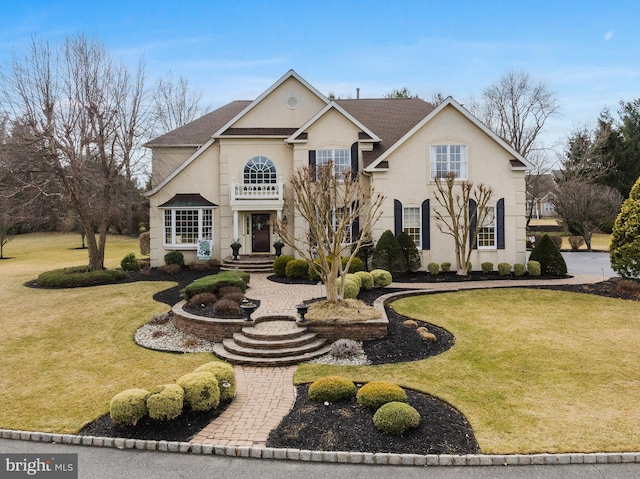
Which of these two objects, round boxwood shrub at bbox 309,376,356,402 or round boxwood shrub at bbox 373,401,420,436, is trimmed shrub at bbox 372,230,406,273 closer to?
round boxwood shrub at bbox 309,376,356,402

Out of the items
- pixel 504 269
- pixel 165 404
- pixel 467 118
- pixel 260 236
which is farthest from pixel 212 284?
pixel 467 118

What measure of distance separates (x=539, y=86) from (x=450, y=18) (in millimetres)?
35199

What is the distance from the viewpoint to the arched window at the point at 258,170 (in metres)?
23.4

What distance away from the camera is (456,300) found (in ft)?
51.0

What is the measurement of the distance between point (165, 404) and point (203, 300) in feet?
22.7

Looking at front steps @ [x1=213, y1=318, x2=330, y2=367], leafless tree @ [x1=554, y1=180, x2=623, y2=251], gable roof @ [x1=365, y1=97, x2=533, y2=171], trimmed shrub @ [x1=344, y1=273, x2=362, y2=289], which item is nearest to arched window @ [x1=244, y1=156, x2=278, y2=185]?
gable roof @ [x1=365, y1=97, x2=533, y2=171]

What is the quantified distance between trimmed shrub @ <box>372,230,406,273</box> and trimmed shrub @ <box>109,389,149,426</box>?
1424 centimetres

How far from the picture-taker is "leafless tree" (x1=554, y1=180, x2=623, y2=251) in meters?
34.7

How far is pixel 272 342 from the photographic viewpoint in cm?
1065

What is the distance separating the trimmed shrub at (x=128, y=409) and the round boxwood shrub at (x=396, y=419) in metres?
3.94

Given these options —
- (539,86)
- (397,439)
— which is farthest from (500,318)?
(539,86)

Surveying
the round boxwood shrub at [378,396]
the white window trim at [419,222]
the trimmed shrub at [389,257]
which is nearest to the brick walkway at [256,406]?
the round boxwood shrub at [378,396]

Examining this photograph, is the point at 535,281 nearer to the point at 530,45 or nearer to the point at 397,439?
the point at 530,45

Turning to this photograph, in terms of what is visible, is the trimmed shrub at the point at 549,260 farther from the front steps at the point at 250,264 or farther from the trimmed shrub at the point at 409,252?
the front steps at the point at 250,264
